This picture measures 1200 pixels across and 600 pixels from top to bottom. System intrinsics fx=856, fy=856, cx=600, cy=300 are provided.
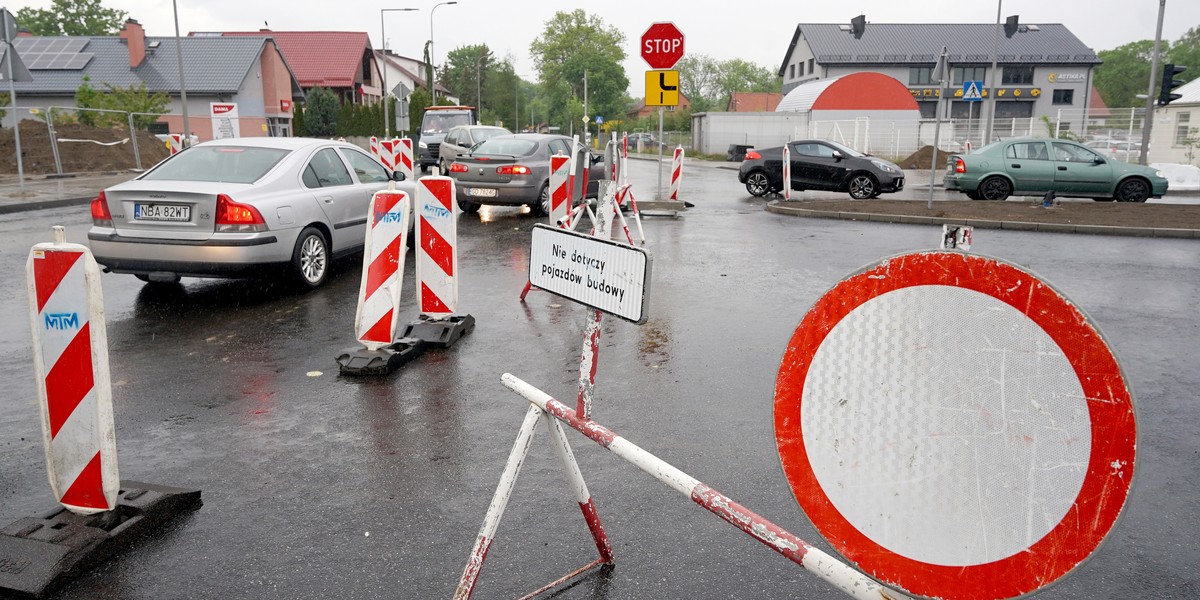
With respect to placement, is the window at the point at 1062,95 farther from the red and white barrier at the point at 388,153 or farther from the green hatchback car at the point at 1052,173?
the red and white barrier at the point at 388,153

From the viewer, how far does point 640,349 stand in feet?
22.0

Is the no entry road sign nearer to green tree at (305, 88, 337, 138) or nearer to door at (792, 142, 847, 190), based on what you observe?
door at (792, 142, 847, 190)

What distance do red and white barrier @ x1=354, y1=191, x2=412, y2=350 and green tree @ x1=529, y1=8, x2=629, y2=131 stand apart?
10117cm

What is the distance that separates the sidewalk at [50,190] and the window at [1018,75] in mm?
64080

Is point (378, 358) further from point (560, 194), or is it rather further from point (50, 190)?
point (50, 190)

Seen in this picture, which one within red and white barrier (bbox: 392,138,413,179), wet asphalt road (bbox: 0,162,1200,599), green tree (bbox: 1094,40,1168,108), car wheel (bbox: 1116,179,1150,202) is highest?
green tree (bbox: 1094,40,1168,108)

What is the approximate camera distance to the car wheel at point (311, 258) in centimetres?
852

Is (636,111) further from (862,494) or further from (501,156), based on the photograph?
(862,494)

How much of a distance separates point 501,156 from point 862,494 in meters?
14.5

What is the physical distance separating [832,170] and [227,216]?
16276 mm

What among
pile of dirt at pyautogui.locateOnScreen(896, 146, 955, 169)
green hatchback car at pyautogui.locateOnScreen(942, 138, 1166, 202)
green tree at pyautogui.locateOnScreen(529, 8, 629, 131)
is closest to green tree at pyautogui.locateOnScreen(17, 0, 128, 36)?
green tree at pyautogui.locateOnScreen(529, 8, 629, 131)

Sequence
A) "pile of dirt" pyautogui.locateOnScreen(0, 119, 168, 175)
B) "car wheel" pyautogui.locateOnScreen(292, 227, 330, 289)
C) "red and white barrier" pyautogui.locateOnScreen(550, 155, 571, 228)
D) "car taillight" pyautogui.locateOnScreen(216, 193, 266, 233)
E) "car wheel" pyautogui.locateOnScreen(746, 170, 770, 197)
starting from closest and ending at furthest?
"car taillight" pyautogui.locateOnScreen(216, 193, 266, 233), "car wheel" pyautogui.locateOnScreen(292, 227, 330, 289), "red and white barrier" pyautogui.locateOnScreen(550, 155, 571, 228), "car wheel" pyautogui.locateOnScreen(746, 170, 770, 197), "pile of dirt" pyautogui.locateOnScreen(0, 119, 168, 175)

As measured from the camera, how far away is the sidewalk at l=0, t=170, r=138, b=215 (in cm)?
1766

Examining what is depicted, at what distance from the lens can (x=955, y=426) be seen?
1.70 metres
